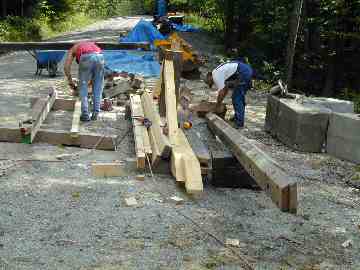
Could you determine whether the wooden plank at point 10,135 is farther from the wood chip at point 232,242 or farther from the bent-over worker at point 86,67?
the wood chip at point 232,242

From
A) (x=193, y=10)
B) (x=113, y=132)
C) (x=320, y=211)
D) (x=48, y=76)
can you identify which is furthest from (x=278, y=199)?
(x=193, y=10)

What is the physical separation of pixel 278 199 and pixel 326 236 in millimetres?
1000

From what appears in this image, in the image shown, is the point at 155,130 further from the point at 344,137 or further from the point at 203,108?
the point at 344,137

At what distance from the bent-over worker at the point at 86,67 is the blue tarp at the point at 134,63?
19.1 ft

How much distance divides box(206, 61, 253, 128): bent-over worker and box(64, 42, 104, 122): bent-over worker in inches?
81.3

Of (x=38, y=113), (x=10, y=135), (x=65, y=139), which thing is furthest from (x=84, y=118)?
(x=10, y=135)

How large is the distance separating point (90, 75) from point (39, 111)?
1.35 meters

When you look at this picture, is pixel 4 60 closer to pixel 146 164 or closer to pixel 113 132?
pixel 113 132

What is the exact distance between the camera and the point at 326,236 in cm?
515

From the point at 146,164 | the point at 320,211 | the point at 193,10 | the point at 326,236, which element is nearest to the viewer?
the point at 326,236

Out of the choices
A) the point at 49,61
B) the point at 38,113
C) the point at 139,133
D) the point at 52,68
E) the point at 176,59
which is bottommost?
the point at 139,133

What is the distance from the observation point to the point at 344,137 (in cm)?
814

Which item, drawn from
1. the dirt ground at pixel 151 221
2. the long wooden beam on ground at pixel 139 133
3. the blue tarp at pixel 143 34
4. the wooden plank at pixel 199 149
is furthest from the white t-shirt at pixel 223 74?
the blue tarp at pixel 143 34

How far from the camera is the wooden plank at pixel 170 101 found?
6822 mm
